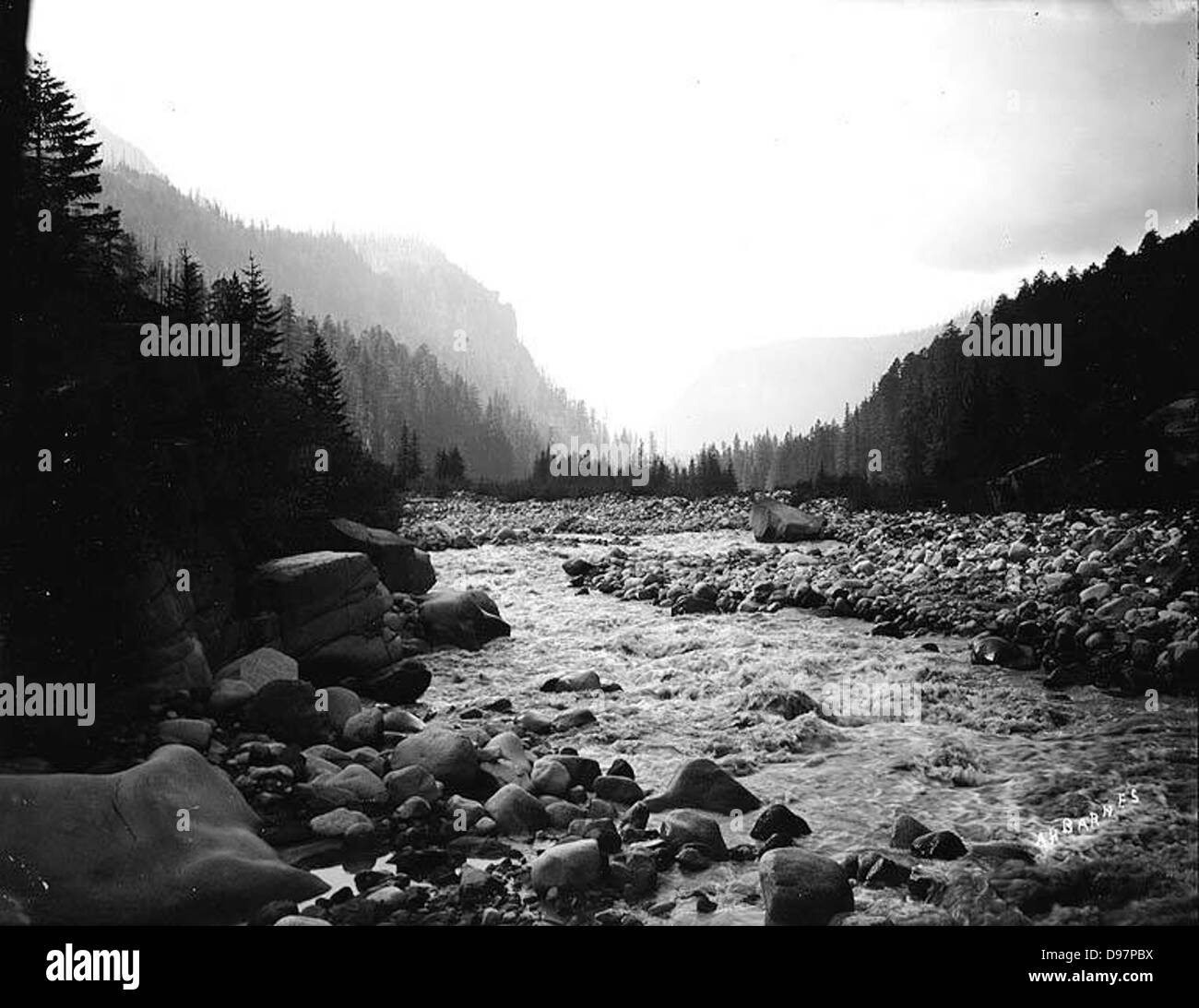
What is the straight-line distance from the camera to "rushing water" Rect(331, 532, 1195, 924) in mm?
4520

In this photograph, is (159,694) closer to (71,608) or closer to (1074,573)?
(71,608)

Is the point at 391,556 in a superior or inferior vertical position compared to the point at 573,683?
superior

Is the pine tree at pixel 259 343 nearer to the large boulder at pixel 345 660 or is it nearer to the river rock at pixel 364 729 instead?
the large boulder at pixel 345 660

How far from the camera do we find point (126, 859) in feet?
12.4

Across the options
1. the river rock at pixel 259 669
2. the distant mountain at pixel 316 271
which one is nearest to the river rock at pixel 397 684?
the river rock at pixel 259 669

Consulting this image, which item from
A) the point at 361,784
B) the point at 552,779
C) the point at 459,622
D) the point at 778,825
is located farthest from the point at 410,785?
the point at 459,622

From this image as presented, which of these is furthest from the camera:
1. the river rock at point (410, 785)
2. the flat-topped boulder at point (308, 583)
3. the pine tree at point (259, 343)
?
the pine tree at point (259, 343)

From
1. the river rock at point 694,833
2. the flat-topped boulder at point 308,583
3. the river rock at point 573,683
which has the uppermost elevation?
the flat-topped boulder at point 308,583

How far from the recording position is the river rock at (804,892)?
3678 mm

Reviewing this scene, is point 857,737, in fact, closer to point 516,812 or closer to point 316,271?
point 516,812

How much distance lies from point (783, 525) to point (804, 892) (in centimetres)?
2413

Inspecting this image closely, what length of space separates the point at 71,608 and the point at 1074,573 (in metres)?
13.5

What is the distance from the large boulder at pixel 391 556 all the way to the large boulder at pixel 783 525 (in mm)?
16378
